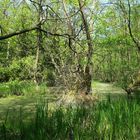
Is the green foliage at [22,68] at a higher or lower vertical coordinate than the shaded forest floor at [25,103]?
higher

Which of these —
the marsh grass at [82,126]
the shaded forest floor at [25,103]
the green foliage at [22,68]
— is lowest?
the shaded forest floor at [25,103]

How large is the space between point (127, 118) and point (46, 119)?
4.92 ft

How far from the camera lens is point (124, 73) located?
19.2 metres

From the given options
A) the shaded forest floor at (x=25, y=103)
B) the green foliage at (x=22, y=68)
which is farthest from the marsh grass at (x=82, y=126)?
the green foliage at (x=22, y=68)

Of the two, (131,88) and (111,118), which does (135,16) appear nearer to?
(131,88)

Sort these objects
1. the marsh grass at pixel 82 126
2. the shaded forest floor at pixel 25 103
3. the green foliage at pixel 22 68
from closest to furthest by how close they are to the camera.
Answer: the marsh grass at pixel 82 126
the shaded forest floor at pixel 25 103
the green foliage at pixel 22 68

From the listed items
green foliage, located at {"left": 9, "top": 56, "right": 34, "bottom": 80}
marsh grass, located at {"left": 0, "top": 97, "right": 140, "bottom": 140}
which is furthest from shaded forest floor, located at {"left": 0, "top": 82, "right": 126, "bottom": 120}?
green foliage, located at {"left": 9, "top": 56, "right": 34, "bottom": 80}

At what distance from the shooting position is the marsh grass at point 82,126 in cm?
582

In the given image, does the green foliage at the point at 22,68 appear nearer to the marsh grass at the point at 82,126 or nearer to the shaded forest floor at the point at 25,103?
the shaded forest floor at the point at 25,103

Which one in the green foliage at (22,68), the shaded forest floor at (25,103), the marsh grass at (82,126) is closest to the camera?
the marsh grass at (82,126)

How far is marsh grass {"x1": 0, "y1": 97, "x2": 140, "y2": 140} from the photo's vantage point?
5.82 meters

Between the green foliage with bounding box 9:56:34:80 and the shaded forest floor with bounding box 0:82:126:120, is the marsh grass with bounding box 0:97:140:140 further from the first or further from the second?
the green foliage with bounding box 9:56:34:80

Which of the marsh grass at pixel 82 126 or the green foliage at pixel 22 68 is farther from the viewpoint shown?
the green foliage at pixel 22 68

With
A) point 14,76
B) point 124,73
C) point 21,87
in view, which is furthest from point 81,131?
point 14,76
